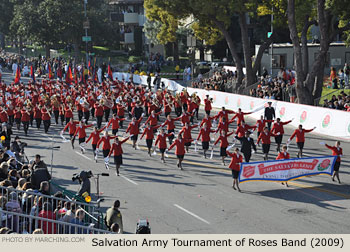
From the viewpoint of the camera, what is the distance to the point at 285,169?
1970 centimetres

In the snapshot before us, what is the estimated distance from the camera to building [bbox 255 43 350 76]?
4478 centimetres

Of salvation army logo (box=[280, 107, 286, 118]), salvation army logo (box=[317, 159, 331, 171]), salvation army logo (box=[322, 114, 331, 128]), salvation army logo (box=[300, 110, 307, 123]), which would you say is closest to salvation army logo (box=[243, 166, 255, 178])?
salvation army logo (box=[317, 159, 331, 171])

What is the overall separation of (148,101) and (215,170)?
43.0ft

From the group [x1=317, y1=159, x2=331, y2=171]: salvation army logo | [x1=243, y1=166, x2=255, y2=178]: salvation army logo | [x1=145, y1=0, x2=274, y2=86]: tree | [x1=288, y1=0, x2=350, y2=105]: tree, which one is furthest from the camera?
[x1=145, y1=0, x2=274, y2=86]: tree

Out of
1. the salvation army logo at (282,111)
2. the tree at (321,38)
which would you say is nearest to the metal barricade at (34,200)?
the salvation army logo at (282,111)

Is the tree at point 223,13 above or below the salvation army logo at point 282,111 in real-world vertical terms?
above

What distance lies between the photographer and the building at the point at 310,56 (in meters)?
44.8

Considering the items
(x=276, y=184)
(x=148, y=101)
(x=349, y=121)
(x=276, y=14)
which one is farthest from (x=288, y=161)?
(x=276, y=14)

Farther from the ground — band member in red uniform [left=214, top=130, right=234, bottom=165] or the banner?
band member in red uniform [left=214, top=130, right=234, bottom=165]

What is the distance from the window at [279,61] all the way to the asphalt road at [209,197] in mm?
22370

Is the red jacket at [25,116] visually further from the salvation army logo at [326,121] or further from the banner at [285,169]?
the banner at [285,169]

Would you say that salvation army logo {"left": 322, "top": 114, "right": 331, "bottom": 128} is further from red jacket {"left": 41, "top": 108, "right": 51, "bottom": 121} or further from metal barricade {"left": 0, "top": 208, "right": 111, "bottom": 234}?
metal barricade {"left": 0, "top": 208, "right": 111, "bottom": 234}

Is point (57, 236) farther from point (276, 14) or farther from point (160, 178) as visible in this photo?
point (276, 14)

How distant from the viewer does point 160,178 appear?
21.4 metres
